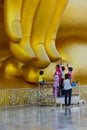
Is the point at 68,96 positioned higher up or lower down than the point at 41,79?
lower down

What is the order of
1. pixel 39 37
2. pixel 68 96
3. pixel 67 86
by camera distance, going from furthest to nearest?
1. pixel 39 37
2. pixel 68 96
3. pixel 67 86

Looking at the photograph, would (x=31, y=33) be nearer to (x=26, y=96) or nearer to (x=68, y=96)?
(x=26, y=96)

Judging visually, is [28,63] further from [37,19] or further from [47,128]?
[47,128]

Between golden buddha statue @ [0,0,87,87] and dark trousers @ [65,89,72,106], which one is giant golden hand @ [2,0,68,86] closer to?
golden buddha statue @ [0,0,87,87]

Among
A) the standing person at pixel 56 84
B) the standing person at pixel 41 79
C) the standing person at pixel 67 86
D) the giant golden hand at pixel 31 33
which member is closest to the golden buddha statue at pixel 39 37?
the giant golden hand at pixel 31 33

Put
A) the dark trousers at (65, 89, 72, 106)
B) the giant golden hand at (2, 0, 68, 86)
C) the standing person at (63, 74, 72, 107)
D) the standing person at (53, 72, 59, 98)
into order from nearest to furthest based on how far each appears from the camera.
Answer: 1. the giant golden hand at (2, 0, 68, 86)
2. the standing person at (63, 74, 72, 107)
3. the dark trousers at (65, 89, 72, 106)
4. the standing person at (53, 72, 59, 98)

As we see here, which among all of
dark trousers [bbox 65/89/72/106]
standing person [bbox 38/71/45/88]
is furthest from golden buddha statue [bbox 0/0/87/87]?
dark trousers [bbox 65/89/72/106]

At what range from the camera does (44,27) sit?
9695mm

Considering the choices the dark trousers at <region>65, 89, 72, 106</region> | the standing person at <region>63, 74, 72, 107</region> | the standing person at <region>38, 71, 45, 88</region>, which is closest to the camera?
the standing person at <region>63, 74, 72, 107</region>

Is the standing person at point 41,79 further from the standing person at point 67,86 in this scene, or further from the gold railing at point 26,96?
the standing person at point 67,86

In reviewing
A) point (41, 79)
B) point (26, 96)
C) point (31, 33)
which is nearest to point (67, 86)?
point (41, 79)

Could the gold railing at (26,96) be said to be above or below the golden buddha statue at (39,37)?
below

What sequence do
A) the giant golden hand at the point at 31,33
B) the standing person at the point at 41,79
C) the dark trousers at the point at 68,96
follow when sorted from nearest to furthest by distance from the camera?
the giant golden hand at the point at 31,33 < the dark trousers at the point at 68,96 < the standing person at the point at 41,79

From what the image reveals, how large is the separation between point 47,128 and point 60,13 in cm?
495
